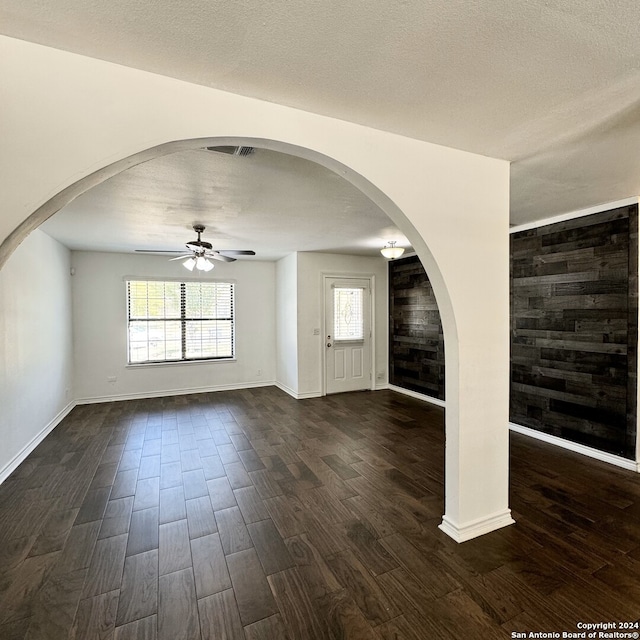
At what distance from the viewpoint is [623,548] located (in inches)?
81.4

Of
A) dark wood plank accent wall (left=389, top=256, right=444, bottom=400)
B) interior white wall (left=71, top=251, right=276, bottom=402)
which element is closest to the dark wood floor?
dark wood plank accent wall (left=389, top=256, right=444, bottom=400)

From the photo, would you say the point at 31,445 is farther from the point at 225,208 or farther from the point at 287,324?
the point at 287,324

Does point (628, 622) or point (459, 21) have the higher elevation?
point (459, 21)

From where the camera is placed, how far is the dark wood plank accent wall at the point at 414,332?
532cm

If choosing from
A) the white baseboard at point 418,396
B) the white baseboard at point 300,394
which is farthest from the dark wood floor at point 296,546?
the white baseboard at point 300,394

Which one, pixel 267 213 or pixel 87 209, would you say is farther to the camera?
pixel 267 213

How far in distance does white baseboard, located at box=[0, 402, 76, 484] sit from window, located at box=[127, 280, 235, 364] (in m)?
1.30

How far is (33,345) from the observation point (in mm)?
3824

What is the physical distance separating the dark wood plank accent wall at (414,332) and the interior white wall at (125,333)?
94.5 inches

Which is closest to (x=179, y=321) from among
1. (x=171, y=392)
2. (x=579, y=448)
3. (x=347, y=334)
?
(x=171, y=392)

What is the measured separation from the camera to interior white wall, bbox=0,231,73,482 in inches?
126

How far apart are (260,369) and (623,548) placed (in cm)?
549

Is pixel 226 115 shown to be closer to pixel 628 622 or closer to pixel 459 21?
pixel 459 21

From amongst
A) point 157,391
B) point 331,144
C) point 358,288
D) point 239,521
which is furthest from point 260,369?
point 331,144
